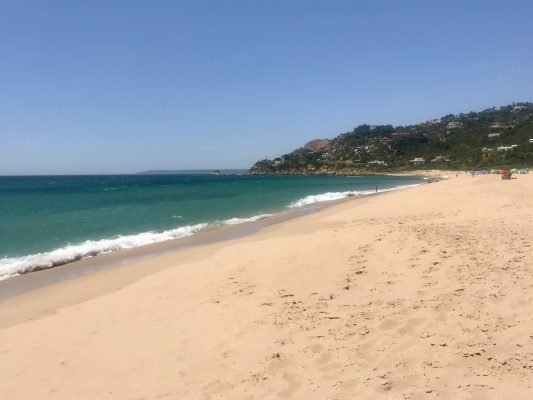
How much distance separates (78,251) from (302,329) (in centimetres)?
1239

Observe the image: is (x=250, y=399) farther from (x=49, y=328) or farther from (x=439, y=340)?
(x=49, y=328)

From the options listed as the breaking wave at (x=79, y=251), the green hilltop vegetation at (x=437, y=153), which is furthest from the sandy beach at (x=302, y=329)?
the green hilltop vegetation at (x=437, y=153)

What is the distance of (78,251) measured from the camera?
15.3 m

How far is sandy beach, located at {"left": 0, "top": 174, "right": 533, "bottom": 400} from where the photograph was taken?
427 centimetres

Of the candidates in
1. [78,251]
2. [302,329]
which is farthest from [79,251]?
[302,329]

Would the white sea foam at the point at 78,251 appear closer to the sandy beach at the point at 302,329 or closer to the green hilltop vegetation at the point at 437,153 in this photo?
the sandy beach at the point at 302,329

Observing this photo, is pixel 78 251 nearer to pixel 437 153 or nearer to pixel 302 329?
pixel 302 329

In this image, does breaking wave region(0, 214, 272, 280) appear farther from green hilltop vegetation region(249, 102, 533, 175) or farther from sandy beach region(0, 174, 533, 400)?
green hilltop vegetation region(249, 102, 533, 175)

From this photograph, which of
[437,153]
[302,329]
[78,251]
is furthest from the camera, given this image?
[437,153]

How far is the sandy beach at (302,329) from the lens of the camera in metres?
4.27

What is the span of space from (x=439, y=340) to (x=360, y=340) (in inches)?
37.3

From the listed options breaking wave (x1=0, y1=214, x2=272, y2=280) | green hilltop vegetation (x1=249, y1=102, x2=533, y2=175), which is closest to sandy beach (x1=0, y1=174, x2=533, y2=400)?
breaking wave (x1=0, y1=214, x2=272, y2=280)

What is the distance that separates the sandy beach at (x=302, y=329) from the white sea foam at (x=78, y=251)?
3.46 m

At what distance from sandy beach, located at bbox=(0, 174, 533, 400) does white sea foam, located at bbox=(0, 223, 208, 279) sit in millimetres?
3464
